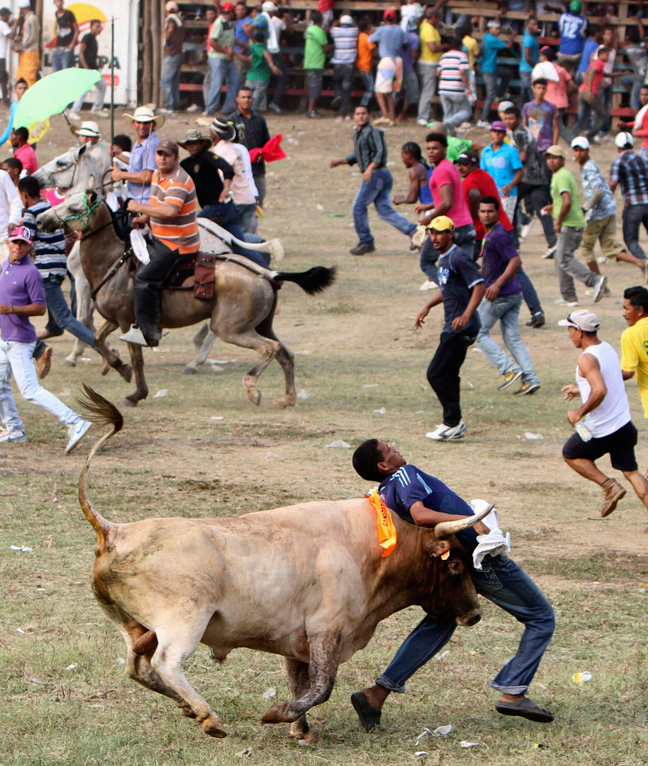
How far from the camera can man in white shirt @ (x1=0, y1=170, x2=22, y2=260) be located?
11.6 m

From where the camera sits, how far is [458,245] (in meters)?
11.9

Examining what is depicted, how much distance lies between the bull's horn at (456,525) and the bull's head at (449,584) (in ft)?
0.13

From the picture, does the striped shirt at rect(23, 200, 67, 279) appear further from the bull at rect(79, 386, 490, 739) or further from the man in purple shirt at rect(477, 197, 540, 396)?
the bull at rect(79, 386, 490, 739)

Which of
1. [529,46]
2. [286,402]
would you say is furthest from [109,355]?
[529,46]

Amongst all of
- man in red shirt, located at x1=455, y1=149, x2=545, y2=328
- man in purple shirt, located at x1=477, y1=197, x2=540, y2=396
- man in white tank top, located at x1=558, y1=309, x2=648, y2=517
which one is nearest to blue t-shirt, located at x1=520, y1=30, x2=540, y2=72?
man in red shirt, located at x1=455, y1=149, x2=545, y2=328

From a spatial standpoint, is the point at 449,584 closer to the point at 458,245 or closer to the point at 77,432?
the point at 77,432

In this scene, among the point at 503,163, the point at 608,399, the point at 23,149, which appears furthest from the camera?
the point at 503,163

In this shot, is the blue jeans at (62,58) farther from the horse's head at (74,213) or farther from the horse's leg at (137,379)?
the horse's leg at (137,379)

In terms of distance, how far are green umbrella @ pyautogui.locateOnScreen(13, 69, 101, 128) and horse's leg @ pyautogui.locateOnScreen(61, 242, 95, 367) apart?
59.2 inches

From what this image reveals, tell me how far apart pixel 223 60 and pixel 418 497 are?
19644mm

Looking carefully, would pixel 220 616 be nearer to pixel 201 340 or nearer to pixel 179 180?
pixel 179 180

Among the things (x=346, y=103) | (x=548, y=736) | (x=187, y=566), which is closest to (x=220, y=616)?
(x=187, y=566)

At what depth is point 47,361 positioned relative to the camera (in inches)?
414

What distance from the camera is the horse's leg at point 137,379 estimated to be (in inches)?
410
